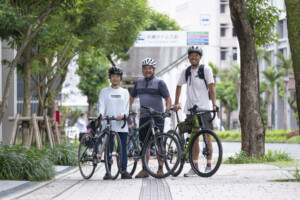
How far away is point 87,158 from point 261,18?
18.9ft

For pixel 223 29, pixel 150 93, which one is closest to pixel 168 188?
pixel 150 93

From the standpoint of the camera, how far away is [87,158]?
36.3 feet

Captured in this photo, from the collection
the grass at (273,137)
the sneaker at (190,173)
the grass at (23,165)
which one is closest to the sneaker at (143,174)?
the sneaker at (190,173)

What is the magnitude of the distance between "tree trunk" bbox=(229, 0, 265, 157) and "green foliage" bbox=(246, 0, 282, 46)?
25 cm

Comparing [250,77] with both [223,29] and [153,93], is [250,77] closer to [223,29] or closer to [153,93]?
[153,93]

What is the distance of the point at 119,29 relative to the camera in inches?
773

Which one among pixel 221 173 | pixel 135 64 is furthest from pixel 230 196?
pixel 135 64

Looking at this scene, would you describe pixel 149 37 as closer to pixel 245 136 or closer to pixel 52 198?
pixel 245 136

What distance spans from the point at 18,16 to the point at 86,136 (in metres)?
3.95

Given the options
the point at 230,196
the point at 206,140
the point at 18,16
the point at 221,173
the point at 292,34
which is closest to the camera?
the point at 230,196

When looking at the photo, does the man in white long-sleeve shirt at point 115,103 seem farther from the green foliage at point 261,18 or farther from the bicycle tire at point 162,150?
the green foliage at point 261,18

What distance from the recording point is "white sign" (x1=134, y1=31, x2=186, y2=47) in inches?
1098

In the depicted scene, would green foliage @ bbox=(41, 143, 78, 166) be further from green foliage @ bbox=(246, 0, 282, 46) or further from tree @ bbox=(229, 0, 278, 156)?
→ green foliage @ bbox=(246, 0, 282, 46)

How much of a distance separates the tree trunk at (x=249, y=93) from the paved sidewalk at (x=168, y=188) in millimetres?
3834
